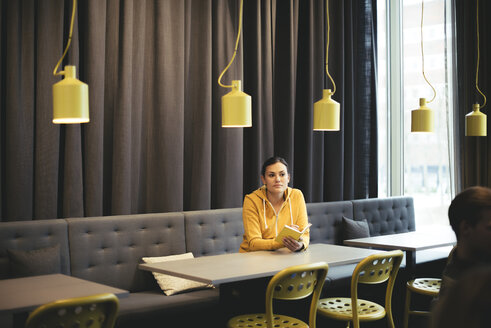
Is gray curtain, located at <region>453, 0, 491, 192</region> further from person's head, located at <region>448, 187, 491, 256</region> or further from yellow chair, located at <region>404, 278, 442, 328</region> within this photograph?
person's head, located at <region>448, 187, 491, 256</region>

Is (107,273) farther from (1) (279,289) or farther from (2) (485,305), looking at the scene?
(2) (485,305)

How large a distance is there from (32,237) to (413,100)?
16.0 ft

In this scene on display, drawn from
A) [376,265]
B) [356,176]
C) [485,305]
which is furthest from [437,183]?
[485,305]

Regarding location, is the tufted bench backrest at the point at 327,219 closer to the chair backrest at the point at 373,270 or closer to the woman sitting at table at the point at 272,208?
the woman sitting at table at the point at 272,208

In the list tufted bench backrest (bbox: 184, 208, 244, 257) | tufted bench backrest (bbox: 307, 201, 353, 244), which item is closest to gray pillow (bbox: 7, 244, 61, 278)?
tufted bench backrest (bbox: 184, 208, 244, 257)

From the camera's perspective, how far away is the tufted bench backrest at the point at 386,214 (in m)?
6.00

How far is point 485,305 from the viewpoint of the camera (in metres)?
0.82

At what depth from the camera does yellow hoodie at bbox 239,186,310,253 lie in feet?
13.5

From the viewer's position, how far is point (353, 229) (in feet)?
18.5

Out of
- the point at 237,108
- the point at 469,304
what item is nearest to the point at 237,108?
the point at 237,108

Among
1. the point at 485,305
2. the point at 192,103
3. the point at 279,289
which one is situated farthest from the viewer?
the point at 192,103

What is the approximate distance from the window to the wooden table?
2210 millimetres

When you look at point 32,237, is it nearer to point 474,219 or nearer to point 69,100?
point 69,100

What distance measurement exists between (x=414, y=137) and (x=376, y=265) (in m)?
3.98
